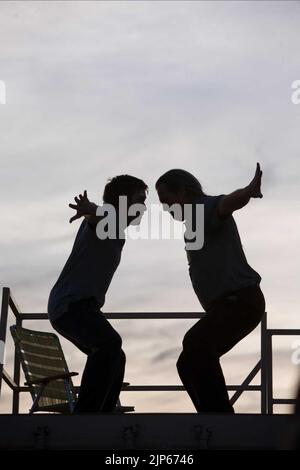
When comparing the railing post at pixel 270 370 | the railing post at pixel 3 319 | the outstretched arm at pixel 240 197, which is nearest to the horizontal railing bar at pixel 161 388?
the railing post at pixel 270 370

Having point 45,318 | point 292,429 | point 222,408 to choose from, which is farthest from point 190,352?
point 45,318

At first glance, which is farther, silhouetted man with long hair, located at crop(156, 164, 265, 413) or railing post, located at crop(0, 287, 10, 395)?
railing post, located at crop(0, 287, 10, 395)

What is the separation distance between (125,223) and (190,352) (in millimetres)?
952

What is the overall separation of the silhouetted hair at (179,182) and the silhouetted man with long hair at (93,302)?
0.87 ft

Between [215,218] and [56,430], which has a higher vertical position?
[215,218]

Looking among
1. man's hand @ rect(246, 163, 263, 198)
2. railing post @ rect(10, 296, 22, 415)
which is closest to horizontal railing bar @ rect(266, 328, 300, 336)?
railing post @ rect(10, 296, 22, 415)

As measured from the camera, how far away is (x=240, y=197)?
267 inches

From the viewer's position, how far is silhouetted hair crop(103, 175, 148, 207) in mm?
7508

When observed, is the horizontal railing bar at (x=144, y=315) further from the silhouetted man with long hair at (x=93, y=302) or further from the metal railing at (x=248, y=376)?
the silhouetted man with long hair at (x=93, y=302)

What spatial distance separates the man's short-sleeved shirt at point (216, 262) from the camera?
7.04m

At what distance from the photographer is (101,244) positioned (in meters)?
7.33

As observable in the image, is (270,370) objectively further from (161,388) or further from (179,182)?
(179,182)

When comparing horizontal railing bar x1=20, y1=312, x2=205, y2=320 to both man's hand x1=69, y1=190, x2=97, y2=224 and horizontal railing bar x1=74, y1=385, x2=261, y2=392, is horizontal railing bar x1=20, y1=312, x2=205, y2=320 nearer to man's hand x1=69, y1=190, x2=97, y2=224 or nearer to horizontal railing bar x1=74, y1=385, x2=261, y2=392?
horizontal railing bar x1=74, y1=385, x2=261, y2=392
